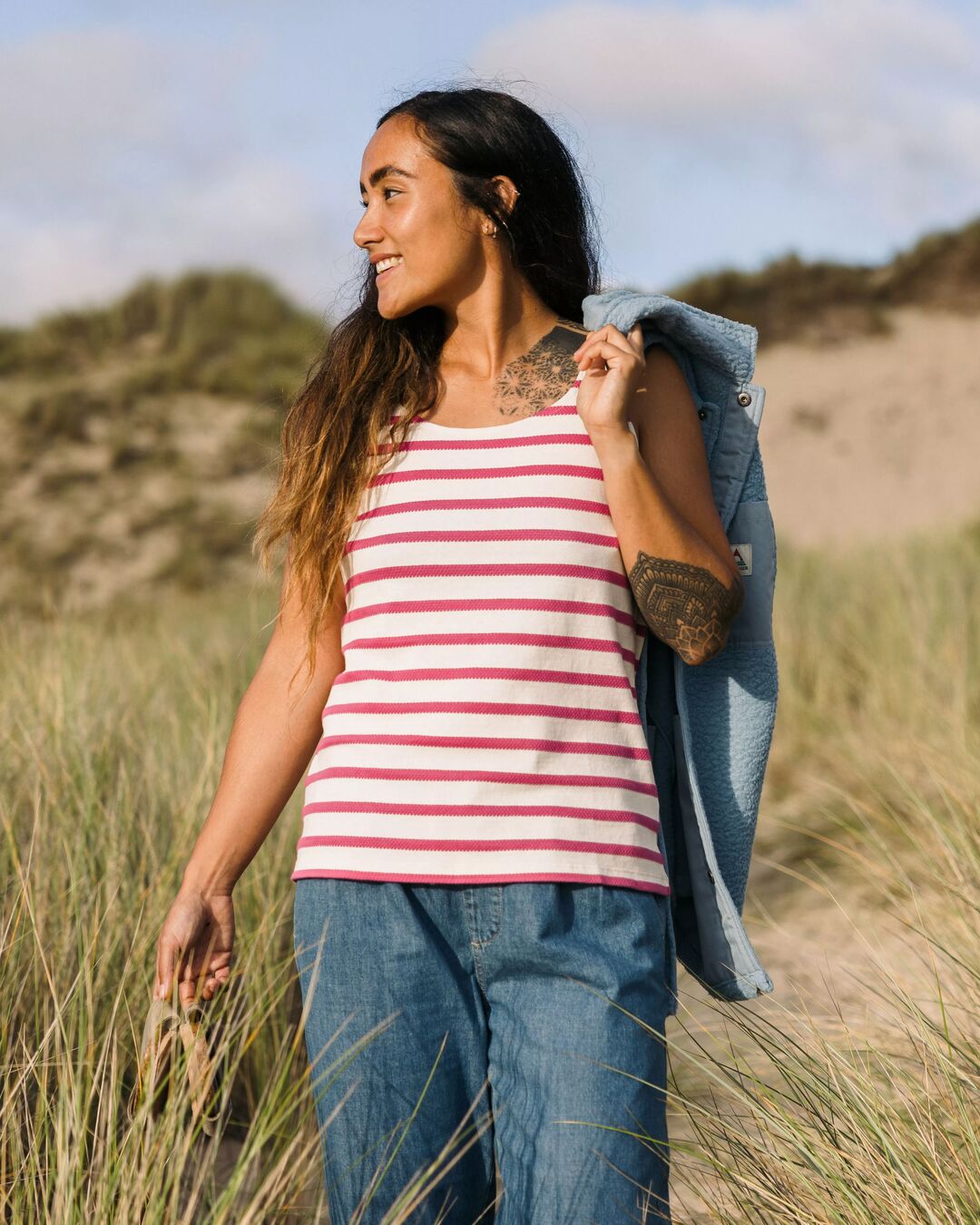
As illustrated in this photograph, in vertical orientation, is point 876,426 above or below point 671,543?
above

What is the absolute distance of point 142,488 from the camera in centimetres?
1424

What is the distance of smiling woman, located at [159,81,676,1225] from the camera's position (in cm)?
137

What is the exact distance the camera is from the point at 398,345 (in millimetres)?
1739

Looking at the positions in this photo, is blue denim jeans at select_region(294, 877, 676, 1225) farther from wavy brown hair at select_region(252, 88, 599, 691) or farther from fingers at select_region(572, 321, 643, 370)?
fingers at select_region(572, 321, 643, 370)

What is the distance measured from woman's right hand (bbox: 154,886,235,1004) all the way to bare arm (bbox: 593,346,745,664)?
0.64m

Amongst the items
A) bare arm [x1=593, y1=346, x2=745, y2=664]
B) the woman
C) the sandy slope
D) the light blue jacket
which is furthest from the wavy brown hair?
the sandy slope

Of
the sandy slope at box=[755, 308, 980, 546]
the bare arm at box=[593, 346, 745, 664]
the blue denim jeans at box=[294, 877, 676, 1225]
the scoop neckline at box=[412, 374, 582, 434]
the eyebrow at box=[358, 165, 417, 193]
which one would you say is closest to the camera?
the blue denim jeans at box=[294, 877, 676, 1225]

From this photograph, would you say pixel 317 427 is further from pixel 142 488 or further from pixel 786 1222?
pixel 142 488

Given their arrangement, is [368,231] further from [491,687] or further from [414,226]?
[491,687]

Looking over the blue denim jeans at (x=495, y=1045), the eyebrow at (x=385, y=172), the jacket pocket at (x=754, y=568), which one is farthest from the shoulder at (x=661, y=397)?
the blue denim jeans at (x=495, y=1045)

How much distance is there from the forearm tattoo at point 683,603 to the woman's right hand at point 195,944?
0.63 m

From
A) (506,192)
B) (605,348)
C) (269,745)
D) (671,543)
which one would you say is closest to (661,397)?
(605,348)

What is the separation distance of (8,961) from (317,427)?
0.94 m

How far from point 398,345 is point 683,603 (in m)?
0.56
